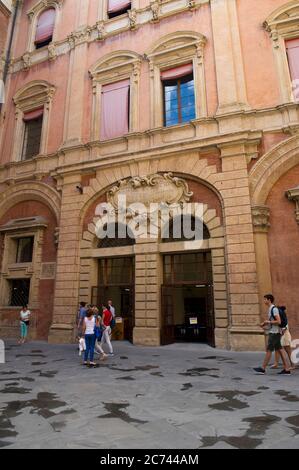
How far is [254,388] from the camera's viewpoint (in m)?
5.40

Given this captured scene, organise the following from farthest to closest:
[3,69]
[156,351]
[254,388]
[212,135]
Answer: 1. [3,69]
2. [212,135]
3. [156,351]
4. [254,388]

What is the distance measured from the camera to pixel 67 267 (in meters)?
12.7

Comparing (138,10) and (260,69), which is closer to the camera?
(260,69)

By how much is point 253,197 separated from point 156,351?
5977mm

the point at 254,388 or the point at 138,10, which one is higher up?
the point at 138,10

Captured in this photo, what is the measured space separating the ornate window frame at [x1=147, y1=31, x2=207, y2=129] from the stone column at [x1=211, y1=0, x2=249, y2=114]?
0.66 meters

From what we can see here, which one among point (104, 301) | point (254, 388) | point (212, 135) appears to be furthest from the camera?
point (104, 301)

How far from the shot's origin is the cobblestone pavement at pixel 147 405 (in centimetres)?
328

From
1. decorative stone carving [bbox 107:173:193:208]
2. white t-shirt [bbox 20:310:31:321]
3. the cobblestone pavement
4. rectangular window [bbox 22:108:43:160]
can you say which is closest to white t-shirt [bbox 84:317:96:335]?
the cobblestone pavement

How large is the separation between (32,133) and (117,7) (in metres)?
7.49

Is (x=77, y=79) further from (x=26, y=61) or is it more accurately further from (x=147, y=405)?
(x=147, y=405)

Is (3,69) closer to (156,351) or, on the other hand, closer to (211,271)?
(211,271)

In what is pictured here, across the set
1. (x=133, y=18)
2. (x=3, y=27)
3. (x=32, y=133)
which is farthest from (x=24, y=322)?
(x=3, y=27)

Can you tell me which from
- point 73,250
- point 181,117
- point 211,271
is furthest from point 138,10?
point 211,271
